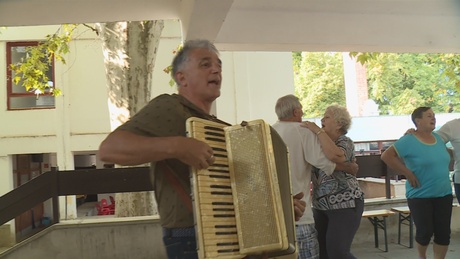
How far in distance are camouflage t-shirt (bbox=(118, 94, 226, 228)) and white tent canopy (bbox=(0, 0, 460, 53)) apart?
89.5 inches

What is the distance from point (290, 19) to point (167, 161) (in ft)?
12.1

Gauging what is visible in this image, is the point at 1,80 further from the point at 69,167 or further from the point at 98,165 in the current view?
the point at 98,165

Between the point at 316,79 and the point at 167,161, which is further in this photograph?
the point at 316,79

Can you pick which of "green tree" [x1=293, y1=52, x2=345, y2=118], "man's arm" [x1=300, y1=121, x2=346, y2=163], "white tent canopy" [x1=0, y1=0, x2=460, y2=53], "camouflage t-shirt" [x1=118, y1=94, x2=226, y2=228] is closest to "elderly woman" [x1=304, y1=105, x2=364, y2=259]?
"man's arm" [x1=300, y1=121, x2=346, y2=163]

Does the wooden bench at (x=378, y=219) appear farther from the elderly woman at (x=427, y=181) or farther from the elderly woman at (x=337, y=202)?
the elderly woman at (x=337, y=202)

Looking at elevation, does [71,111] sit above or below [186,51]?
above

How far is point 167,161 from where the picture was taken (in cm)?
188

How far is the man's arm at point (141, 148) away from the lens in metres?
1.68

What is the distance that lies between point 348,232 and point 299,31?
7.78 ft

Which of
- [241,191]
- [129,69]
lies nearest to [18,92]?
[129,69]

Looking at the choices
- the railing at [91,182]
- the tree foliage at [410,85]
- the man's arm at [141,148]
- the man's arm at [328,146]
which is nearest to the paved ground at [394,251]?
the railing at [91,182]

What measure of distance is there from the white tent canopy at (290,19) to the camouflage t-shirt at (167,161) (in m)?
2.27

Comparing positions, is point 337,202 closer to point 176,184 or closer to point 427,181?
point 427,181

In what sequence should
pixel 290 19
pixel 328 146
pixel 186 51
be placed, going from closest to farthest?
1. pixel 186 51
2. pixel 328 146
3. pixel 290 19
